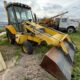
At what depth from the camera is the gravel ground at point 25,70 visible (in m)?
5.36

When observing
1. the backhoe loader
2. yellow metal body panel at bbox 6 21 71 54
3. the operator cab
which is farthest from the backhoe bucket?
the operator cab

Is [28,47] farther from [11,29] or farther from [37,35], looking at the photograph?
[11,29]

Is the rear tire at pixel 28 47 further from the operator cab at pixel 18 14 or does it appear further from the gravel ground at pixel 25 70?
the operator cab at pixel 18 14

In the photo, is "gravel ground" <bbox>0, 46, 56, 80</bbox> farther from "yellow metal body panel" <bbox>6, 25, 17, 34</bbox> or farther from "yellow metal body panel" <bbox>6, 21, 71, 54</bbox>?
"yellow metal body panel" <bbox>6, 25, 17, 34</bbox>

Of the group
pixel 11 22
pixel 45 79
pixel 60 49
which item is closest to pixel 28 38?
pixel 11 22

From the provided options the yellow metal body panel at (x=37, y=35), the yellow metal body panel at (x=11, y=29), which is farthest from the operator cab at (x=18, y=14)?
the yellow metal body panel at (x=37, y=35)

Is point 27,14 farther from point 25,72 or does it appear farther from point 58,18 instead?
point 58,18

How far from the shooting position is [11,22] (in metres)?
9.77

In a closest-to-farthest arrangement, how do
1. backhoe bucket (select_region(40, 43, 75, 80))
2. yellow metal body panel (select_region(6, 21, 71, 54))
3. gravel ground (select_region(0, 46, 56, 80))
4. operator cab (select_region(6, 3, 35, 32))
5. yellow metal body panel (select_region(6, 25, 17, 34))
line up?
backhoe bucket (select_region(40, 43, 75, 80))
gravel ground (select_region(0, 46, 56, 80))
yellow metal body panel (select_region(6, 21, 71, 54))
operator cab (select_region(6, 3, 35, 32))
yellow metal body panel (select_region(6, 25, 17, 34))

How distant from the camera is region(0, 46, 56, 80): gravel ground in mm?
5363

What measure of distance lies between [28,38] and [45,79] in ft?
11.4

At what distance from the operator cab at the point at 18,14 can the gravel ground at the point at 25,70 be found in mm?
2396

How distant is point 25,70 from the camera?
5.87 meters

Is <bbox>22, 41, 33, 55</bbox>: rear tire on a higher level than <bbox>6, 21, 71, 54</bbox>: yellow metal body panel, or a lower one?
lower
